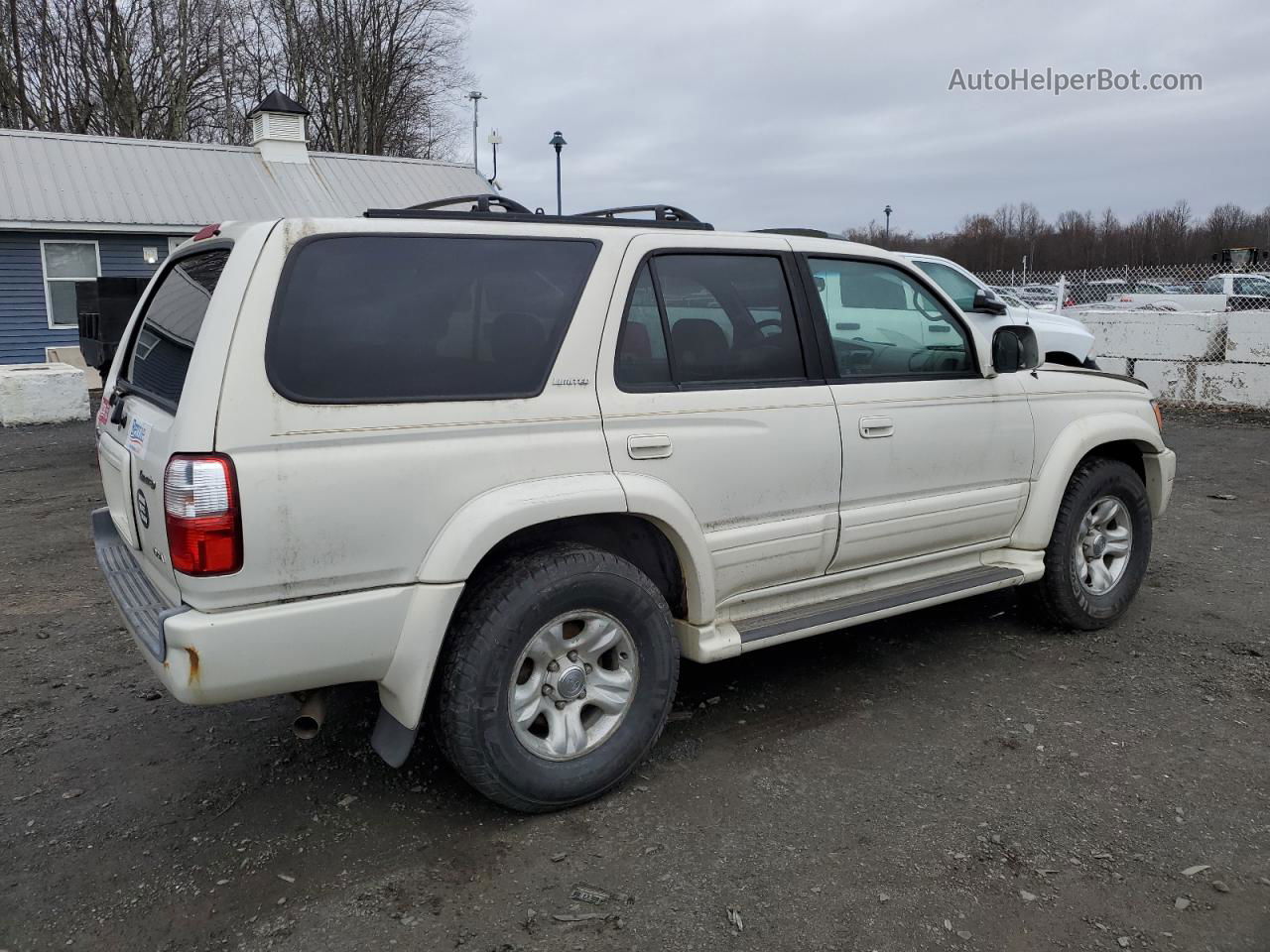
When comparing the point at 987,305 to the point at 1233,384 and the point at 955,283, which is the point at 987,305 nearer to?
the point at 955,283

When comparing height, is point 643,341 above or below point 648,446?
above

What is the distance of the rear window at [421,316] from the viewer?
2783 millimetres

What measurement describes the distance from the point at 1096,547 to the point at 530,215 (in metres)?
3.19

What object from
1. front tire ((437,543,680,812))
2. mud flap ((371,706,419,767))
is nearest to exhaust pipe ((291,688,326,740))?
mud flap ((371,706,419,767))

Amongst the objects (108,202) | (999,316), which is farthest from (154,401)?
(108,202)

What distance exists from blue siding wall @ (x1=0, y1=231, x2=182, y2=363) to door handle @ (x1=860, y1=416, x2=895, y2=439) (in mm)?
17368

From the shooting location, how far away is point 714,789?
11.0 ft

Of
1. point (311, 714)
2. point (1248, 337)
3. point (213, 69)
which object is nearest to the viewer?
point (311, 714)

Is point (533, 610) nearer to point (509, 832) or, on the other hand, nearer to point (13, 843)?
point (509, 832)

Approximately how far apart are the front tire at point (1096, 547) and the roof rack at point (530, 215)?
7.36ft

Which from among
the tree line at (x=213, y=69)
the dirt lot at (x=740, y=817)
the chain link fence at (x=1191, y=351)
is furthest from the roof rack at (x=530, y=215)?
the tree line at (x=213, y=69)

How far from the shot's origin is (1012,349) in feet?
13.9

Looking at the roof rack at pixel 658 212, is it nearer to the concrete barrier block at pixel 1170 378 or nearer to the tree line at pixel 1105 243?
the concrete barrier block at pixel 1170 378

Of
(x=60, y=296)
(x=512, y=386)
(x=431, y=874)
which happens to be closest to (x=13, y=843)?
(x=431, y=874)
